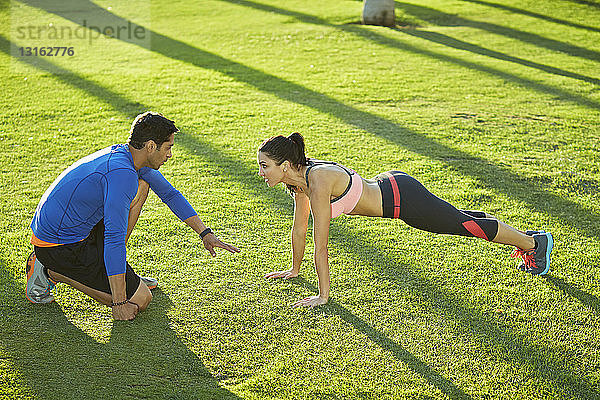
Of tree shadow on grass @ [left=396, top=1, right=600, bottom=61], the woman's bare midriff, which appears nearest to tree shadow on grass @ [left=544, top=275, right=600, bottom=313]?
the woman's bare midriff

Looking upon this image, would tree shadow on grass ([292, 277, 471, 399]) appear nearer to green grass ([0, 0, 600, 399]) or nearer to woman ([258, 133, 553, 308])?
green grass ([0, 0, 600, 399])

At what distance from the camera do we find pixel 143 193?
3598 mm

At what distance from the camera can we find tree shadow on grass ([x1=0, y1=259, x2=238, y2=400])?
110 inches

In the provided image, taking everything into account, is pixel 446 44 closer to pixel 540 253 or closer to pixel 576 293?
pixel 540 253

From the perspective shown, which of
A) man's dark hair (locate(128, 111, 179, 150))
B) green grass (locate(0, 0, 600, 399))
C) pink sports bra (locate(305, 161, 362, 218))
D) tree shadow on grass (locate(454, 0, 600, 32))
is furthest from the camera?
tree shadow on grass (locate(454, 0, 600, 32))

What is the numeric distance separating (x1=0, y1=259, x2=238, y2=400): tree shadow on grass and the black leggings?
4.57ft

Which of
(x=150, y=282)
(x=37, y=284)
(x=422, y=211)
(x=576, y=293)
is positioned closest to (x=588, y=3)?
(x=576, y=293)

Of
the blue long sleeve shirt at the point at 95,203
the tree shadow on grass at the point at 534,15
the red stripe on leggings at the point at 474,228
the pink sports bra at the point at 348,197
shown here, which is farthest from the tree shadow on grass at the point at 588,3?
the blue long sleeve shirt at the point at 95,203

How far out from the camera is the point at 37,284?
3424 mm

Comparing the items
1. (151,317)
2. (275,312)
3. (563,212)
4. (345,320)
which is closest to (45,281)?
(151,317)

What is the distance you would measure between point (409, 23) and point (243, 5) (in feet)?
13.3

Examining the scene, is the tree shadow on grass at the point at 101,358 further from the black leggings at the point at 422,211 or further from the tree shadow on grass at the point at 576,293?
the tree shadow on grass at the point at 576,293

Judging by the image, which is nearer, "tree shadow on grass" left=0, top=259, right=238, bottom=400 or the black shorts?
"tree shadow on grass" left=0, top=259, right=238, bottom=400

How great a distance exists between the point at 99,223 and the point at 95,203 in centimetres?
27
